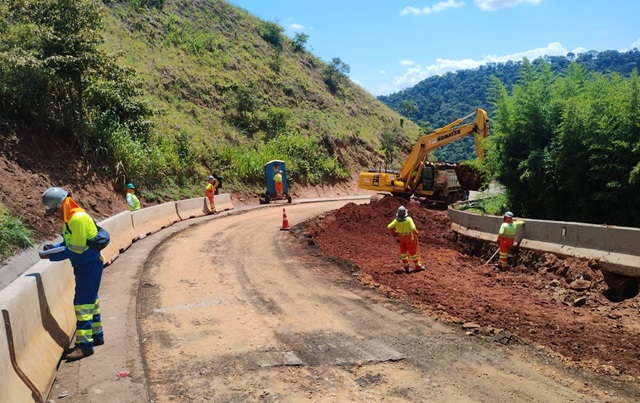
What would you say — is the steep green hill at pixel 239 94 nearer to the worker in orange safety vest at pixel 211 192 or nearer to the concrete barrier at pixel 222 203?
the concrete barrier at pixel 222 203

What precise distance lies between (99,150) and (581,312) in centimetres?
1894

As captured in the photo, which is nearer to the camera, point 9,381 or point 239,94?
point 9,381

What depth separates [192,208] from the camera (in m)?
21.2

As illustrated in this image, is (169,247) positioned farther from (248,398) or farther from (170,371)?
(248,398)

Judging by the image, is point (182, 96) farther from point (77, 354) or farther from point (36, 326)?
point (36, 326)

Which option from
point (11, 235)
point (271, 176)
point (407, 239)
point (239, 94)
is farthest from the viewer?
point (239, 94)

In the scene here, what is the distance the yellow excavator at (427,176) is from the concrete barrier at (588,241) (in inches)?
402

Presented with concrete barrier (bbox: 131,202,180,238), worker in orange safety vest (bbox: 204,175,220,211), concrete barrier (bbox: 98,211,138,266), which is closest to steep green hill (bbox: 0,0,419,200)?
worker in orange safety vest (bbox: 204,175,220,211)

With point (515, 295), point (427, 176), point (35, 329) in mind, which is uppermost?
point (427, 176)

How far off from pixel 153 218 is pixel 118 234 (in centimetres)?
392

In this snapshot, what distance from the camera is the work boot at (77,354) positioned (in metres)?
5.96

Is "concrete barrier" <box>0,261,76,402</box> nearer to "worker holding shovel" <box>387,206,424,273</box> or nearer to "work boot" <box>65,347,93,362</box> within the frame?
"work boot" <box>65,347,93,362</box>

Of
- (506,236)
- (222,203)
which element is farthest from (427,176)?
(506,236)

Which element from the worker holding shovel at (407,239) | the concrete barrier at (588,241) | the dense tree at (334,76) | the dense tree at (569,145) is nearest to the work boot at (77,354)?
the worker holding shovel at (407,239)
